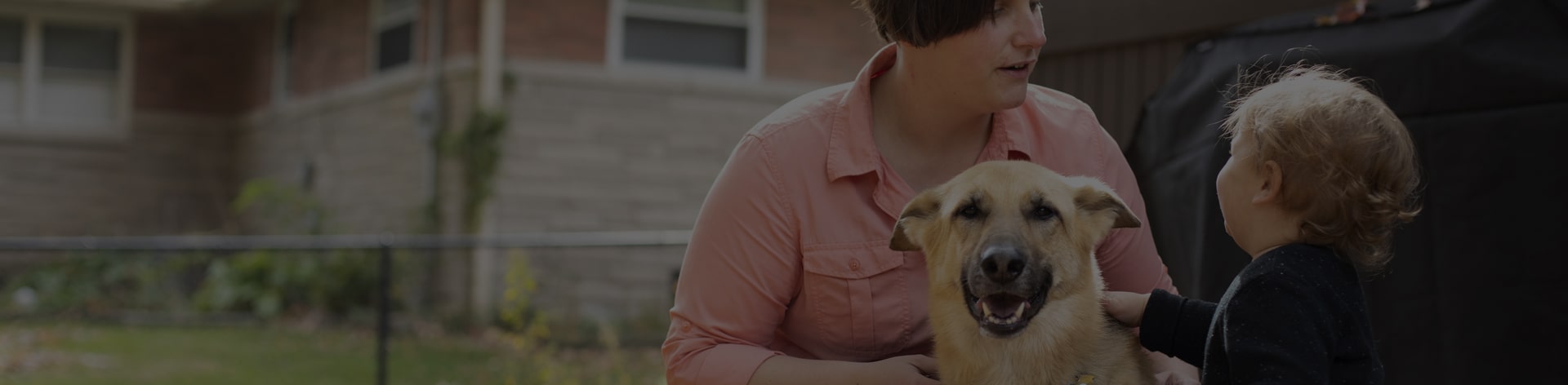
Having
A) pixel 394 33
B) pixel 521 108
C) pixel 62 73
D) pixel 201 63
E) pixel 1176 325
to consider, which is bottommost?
pixel 1176 325

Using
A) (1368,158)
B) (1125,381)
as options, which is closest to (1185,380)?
(1125,381)

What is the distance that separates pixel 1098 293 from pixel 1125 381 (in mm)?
188

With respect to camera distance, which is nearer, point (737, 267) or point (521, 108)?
point (737, 267)

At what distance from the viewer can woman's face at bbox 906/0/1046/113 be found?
2734 mm

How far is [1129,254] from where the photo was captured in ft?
9.81

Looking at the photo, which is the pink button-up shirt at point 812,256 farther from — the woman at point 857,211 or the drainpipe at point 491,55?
the drainpipe at point 491,55

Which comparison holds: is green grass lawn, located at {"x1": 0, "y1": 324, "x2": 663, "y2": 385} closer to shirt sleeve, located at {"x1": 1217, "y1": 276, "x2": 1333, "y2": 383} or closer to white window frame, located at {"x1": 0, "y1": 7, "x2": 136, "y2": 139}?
shirt sleeve, located at {"x1": 1217, "y1": 276, "x2": 1333, "y2": 383}

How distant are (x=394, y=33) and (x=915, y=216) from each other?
12.1 metres

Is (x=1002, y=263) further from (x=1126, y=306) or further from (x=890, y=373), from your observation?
(x=1126, y=306)

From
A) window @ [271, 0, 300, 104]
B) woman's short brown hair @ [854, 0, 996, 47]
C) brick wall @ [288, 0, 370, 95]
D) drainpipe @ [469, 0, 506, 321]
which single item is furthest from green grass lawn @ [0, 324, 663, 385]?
window @ [271, 0, 300, 104]

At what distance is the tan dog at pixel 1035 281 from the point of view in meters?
2.59

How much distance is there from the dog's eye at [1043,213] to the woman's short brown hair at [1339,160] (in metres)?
0.39

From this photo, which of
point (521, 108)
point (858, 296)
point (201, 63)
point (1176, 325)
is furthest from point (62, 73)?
point (1176, 325)

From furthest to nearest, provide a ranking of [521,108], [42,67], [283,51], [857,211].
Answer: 1. [42,67]
2. [283,51]
3. [521,108]
4. [857,211]
